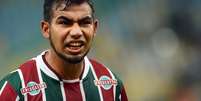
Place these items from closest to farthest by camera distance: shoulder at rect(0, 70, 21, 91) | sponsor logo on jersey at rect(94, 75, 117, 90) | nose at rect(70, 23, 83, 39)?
nose at rect(70, 23, 83, 39) → shoulder at rect(0, 70, 21, 91) → sponsor logo on jersey at rect(94, 75, 117, 90)

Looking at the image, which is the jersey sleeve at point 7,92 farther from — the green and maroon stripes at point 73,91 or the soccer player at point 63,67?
the green and maroon stripes at point 73,91

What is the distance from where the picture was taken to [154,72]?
5785 mm

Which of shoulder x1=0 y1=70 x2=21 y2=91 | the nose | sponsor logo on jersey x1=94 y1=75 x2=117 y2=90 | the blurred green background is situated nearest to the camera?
the nose

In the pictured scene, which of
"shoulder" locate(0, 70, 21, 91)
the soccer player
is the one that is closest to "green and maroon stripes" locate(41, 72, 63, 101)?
the soccer player

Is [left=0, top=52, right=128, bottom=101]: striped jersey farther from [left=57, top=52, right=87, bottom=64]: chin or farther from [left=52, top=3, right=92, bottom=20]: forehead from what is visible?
[left=52, top=3, right=92, bottom=20]: forehead

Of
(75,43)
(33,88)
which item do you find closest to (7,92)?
(33,88)

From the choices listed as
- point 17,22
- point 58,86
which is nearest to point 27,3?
point 17,22

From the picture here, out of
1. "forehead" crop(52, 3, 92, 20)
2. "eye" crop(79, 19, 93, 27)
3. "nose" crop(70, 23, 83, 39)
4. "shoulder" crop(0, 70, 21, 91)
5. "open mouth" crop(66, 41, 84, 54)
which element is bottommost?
"shoulder" crop(0, 70, 21, 91)

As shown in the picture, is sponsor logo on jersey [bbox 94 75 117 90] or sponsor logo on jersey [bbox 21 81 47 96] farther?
sponsor logo on jersey [bbox 94 75 117 90]

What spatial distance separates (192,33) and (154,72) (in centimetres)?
58

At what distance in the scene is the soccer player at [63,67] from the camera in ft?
8.45

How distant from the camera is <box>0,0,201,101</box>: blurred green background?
5.71 meters

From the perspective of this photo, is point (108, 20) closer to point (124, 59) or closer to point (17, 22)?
point (124, 59)

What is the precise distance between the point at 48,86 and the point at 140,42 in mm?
3204
